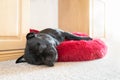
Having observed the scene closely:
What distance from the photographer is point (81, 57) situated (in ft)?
3.72

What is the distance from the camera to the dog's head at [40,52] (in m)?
0.95

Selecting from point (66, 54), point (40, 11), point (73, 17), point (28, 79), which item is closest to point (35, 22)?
point (40, 11)

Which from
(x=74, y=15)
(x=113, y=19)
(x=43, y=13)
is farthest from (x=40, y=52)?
(x=113, y=19)

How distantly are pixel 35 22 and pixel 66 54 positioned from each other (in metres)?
0.80

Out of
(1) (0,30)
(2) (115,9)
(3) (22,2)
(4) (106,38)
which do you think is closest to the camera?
(1) (0,30)

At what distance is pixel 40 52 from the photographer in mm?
958

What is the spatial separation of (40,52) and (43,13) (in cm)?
102

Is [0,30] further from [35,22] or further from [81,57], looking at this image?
[35,22]

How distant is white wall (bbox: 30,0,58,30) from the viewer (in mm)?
1775

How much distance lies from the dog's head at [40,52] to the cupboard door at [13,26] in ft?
0.63

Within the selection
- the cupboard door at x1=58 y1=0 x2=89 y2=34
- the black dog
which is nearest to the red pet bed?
the black dog

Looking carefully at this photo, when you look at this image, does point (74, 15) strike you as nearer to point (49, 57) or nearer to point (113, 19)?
point (113, 19)

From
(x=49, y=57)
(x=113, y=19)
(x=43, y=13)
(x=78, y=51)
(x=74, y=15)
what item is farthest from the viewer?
(x=113, y=19)

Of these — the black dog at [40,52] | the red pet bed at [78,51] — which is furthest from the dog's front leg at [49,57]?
the red pet bed at [78,51]
